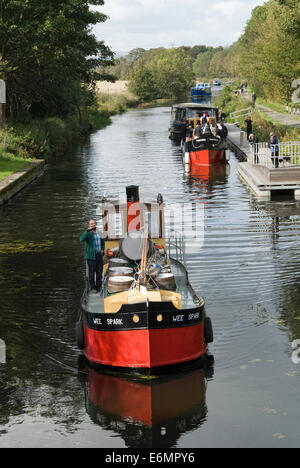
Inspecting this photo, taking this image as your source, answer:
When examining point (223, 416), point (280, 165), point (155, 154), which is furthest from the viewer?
point (155, 154)

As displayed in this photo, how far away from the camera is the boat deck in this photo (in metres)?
14.3

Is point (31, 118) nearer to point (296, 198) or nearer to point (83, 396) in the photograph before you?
point (296, 198)

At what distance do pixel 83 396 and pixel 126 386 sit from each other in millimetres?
793

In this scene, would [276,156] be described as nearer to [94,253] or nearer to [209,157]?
[209,157]

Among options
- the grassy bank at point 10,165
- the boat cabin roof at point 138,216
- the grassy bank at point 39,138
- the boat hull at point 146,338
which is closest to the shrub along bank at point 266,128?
the grassy bank at point 39,138

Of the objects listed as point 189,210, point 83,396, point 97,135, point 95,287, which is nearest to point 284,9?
point 189,210

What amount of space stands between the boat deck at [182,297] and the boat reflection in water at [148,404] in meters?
1.17

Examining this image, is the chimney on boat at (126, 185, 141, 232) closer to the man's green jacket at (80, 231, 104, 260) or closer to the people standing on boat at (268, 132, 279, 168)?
the man's green jacket at (80, 231, 104, 260)

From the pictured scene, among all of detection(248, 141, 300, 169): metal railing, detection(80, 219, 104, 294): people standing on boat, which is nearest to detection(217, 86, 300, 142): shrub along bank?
detection(248, 141, 300, 169): metal railing

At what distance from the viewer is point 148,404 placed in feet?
41.6

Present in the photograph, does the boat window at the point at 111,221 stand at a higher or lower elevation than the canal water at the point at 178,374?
higher

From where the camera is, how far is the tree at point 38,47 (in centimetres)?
4453

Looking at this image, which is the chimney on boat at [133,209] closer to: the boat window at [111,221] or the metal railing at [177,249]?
the boat window at [111,221]

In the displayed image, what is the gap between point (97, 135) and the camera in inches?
2835
